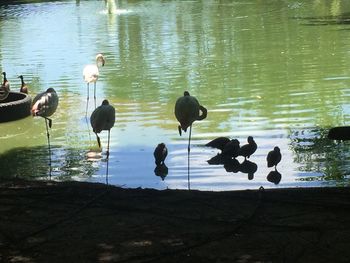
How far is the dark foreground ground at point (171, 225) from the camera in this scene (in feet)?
17.2

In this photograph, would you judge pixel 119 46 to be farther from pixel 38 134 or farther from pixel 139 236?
pixel 139 236

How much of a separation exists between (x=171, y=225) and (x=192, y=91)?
8.20m

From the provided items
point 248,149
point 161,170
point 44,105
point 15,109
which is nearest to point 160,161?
point 161,170

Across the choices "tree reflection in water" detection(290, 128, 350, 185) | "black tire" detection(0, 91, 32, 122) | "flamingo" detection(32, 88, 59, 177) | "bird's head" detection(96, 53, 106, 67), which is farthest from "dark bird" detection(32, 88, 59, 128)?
"bird's head" detection(96, 53, 106, 67)

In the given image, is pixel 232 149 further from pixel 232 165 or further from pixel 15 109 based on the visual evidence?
pixel 15 109

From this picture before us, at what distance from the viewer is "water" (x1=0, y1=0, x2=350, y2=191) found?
887 centimetres

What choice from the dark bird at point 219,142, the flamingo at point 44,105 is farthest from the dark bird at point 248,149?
the flamingo at point 44,105

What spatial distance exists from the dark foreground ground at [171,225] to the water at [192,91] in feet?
4.62

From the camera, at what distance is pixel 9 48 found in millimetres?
22844

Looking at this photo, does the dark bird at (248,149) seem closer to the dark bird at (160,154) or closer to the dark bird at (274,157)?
the dark bird at (274,157)

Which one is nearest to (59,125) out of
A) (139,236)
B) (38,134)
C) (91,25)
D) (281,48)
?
(38,134)

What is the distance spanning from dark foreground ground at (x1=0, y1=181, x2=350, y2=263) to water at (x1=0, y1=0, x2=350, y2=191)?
1408mm

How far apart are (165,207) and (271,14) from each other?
23.7 m

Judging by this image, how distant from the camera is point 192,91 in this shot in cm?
1394
